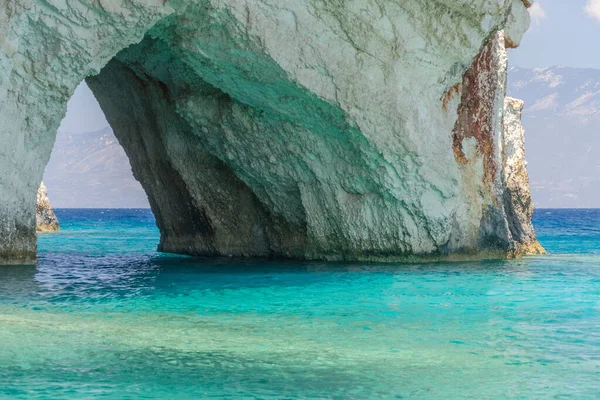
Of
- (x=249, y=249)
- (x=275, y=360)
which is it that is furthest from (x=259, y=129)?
(x=275, y=360)

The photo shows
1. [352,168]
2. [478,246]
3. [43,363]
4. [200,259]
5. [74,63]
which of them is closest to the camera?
[43,363]

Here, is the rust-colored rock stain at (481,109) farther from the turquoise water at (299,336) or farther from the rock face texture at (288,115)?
the turquoise water at (299,336)

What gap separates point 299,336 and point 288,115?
8008 millimetres

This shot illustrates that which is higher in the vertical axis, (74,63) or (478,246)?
(74,63)

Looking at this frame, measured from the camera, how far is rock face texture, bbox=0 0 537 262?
13047mm

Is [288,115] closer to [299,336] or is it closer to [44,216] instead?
[299,336]

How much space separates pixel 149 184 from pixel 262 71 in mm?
6635

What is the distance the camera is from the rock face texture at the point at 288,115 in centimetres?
1305

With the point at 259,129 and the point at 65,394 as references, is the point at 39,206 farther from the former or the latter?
the point at 65,394

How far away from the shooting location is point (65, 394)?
18.7 ft

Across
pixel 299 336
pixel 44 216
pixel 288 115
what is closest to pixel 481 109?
pixel 288 115

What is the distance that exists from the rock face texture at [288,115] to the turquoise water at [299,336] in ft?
7.60

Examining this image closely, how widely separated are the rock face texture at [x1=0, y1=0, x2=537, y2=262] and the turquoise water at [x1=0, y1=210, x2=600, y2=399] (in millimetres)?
2318

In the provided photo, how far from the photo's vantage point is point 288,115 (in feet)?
50.9
